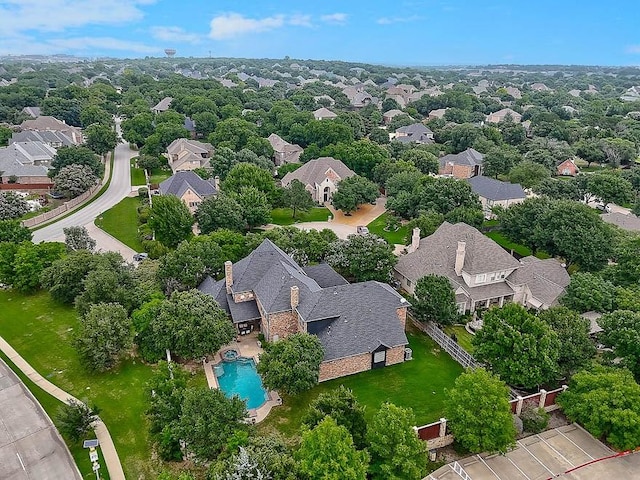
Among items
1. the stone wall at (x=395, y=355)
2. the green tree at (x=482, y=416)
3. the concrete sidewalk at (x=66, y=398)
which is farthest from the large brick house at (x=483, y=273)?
the concrete sidewalk at (x=66, y=398)

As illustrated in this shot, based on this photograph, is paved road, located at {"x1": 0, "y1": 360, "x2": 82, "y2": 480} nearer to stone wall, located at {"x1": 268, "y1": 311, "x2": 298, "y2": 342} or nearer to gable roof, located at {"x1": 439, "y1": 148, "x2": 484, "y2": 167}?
stone wall, located at {"x1": 268, "y1": 311, "x2": 298, "y2": 342}

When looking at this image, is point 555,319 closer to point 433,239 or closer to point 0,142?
point 433,239

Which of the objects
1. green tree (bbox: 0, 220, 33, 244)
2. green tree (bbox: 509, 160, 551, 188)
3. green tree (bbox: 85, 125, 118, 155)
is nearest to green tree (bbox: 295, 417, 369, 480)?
green tree (bbox: 0, 220, 33, 244)

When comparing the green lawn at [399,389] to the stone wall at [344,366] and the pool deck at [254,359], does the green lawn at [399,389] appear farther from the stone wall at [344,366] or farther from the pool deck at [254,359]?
the pool deck at [254,359]

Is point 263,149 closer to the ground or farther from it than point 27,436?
farther from it

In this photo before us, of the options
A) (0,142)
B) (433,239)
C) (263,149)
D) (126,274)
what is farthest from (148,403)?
(0,142)
